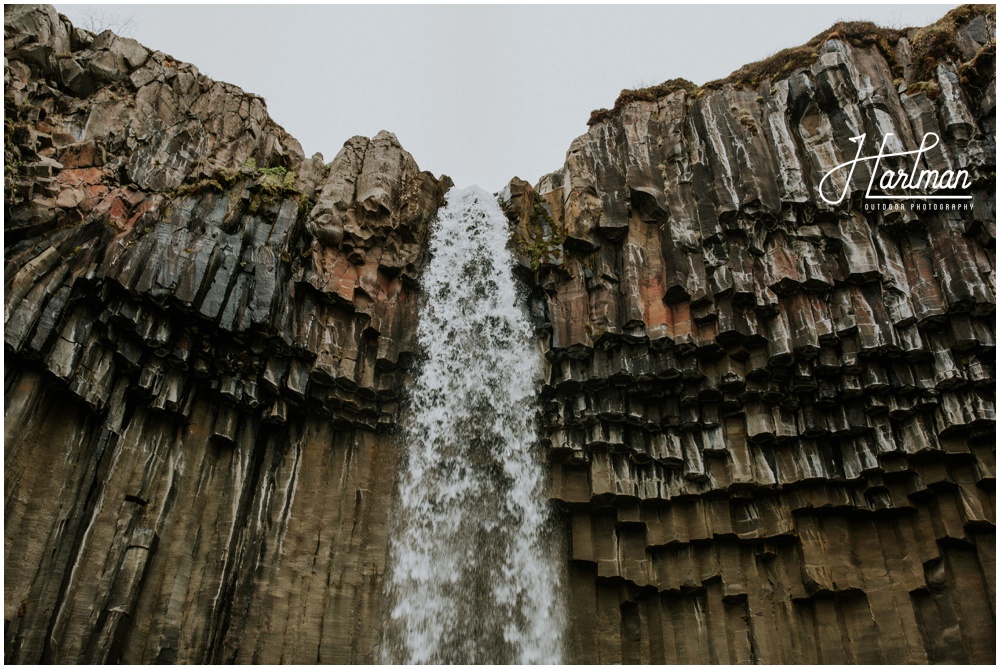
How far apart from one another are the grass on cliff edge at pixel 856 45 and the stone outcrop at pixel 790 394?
0.15 m

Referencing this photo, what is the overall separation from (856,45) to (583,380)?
35.4 feet

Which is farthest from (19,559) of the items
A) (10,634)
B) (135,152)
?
(135,152)

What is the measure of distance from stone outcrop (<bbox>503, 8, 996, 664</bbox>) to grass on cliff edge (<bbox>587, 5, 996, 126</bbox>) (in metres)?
0.15

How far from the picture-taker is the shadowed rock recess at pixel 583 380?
12.0 m

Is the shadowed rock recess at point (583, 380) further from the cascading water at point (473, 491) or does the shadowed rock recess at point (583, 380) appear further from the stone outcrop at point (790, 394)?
the cascading water at point (473, 491)

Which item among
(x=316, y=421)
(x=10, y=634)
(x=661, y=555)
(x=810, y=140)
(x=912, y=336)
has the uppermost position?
(x=810, y=140)

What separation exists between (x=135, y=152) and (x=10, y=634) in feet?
31.9

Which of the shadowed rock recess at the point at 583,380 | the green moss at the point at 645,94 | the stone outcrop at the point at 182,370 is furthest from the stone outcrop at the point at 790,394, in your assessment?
the stone outcrop at the point at 182,370

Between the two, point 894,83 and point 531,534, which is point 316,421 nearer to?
point 531,534

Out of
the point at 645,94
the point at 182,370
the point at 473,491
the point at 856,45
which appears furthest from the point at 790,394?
the point at 182,370

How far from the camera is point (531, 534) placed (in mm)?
14086

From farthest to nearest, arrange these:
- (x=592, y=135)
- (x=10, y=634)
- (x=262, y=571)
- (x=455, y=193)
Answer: (x=455, y=193) < (x=592, y=135) < (x=262, y=571) < (x=10, y=634)

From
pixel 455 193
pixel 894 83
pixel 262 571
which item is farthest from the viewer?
pixel 455 193

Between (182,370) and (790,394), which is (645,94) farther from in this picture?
(182,370)
